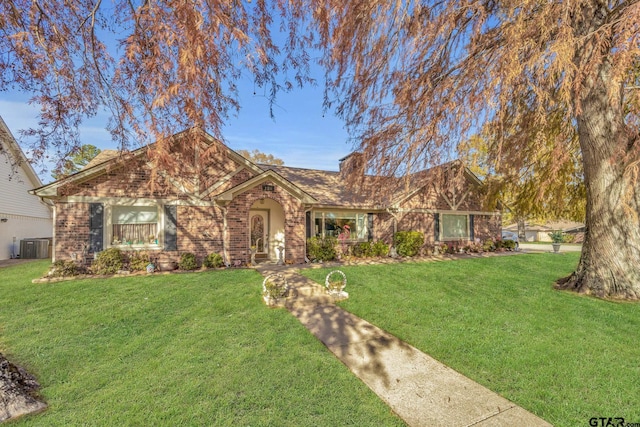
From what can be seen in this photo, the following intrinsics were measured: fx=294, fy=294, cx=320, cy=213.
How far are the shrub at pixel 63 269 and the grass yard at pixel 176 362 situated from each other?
7.75 ft

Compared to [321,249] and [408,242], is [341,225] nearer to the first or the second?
[321,249]

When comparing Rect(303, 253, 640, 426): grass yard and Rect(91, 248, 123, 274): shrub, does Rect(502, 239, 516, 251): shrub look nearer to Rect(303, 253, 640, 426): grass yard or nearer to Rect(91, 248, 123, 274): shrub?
Rect(303, 253, 640, 426): grass yard

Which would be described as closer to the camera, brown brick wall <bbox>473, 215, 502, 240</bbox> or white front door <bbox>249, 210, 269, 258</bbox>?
white front door <bbox>249, 210, 269, 258</bbox>

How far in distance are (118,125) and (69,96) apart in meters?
0.85

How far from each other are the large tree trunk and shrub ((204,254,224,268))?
38.4ft

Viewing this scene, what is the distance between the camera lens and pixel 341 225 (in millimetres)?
15930

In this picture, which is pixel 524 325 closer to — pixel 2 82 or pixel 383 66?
pixel 383 66

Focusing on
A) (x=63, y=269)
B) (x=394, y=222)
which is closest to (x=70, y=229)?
(x=63, y=269)

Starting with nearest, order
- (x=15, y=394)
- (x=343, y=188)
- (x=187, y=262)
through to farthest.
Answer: (x=15, y=394) < (x=187, y=262) < (x=343, y=188)

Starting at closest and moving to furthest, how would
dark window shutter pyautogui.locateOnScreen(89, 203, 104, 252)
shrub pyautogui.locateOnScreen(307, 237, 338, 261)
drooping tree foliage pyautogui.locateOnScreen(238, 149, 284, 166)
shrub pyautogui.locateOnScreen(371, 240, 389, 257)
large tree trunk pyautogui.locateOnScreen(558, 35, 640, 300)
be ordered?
large tree trunk pyautogui.locateOnScreen(558, 35, 640, 300) → dark window shutter pyautogui.locateOnScreen(89, 203, 104, 252) → shrub pyautogui.locateOnScreen(307, 237, 338, 261) → shrub pyautogui.locateOnScreen(371, 240, 389, 257) → drooping tree foliage pyautogui.locateOnScreen(238, 149, 284, 166)

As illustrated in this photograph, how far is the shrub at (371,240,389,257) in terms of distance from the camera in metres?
15.6

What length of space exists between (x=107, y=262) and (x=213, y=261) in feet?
11.7

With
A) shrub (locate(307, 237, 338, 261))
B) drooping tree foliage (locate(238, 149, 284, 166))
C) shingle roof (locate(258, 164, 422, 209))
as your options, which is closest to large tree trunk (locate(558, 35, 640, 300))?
shingle roof (locate(258, 164, 422, 209))

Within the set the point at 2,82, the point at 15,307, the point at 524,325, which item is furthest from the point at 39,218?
Result: the point at 524,325
